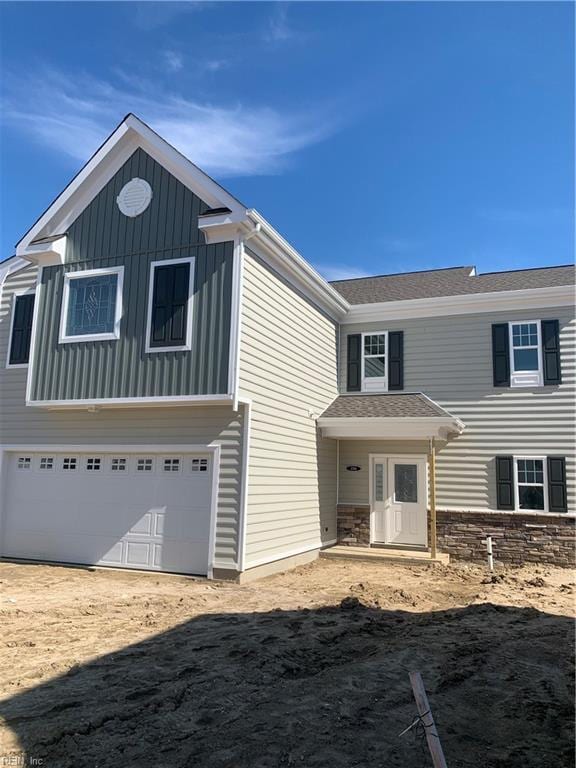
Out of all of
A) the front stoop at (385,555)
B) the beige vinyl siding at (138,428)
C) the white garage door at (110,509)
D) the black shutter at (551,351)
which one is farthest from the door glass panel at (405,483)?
the white garage door at (110,509)

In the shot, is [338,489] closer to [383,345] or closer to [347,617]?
[383,345]

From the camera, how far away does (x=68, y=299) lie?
36.9ft

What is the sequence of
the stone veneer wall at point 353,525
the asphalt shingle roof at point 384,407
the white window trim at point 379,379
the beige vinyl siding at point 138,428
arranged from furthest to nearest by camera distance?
the white window trim at point 379,379 → the stone veneer wall at point 353,525 → the asphalt shingle roof at point 384,407 → the beige vinyl siding at point 138,428

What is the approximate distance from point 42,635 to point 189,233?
23.4ft

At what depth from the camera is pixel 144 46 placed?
1013cm

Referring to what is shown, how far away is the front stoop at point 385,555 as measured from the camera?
1209cm

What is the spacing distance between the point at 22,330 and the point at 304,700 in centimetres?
1082

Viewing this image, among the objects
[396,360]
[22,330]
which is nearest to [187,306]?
[22,330]

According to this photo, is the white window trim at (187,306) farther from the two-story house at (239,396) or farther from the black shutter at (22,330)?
the black shutter at (22,330)

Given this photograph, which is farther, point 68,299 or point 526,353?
point 526,353

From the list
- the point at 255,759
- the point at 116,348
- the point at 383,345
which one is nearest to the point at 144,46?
the point at 116,348

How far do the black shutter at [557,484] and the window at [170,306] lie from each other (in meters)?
8.50

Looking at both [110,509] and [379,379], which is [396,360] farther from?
[110,509]

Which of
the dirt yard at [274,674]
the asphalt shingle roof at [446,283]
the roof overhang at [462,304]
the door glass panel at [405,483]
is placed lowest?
the dirt yard at [274,674]
